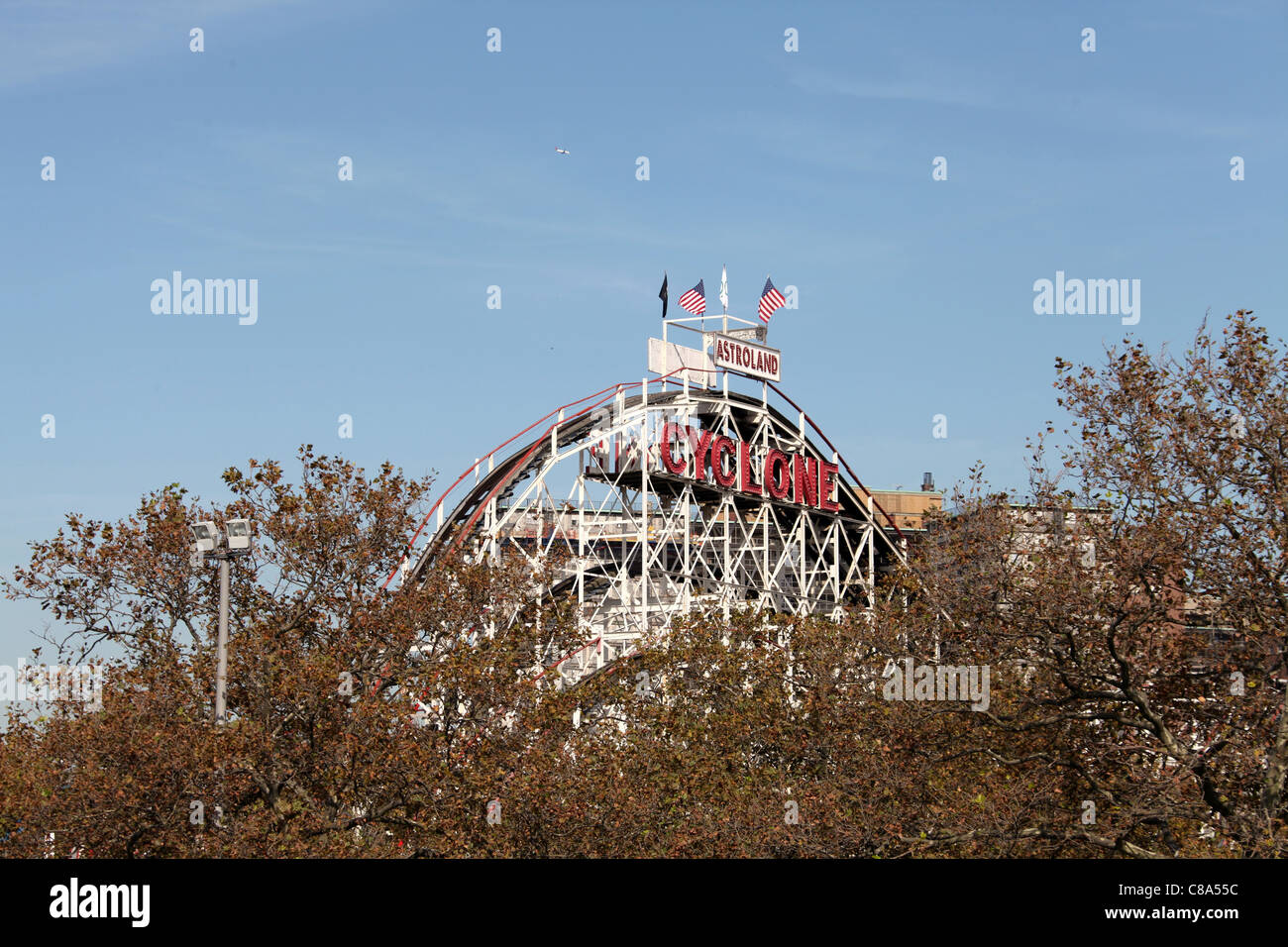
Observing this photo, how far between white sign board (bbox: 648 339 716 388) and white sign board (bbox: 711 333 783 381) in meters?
0.58

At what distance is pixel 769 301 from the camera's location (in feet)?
214

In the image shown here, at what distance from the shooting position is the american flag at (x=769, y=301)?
213 ft

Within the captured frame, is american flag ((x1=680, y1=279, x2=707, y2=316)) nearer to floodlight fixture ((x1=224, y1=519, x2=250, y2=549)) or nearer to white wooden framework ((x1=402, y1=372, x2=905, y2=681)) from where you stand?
white wooden framework ((x1=402, y1=372, x2=905, y2=681))

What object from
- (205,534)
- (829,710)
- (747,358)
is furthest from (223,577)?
(747,358)

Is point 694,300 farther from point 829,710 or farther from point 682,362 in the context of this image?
point 829,710

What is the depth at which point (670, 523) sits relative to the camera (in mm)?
55000

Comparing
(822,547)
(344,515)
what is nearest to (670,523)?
(822,547)

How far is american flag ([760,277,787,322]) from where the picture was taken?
64.9 metres

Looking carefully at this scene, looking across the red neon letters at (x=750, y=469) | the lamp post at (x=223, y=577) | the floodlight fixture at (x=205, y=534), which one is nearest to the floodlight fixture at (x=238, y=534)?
the lamp post at (x=223, y=577)

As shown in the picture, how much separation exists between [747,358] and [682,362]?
4894 mm

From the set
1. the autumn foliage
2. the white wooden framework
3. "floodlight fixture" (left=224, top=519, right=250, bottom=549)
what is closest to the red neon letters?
the white wooden framework

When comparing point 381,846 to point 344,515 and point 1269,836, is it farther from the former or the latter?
point 1269,836
